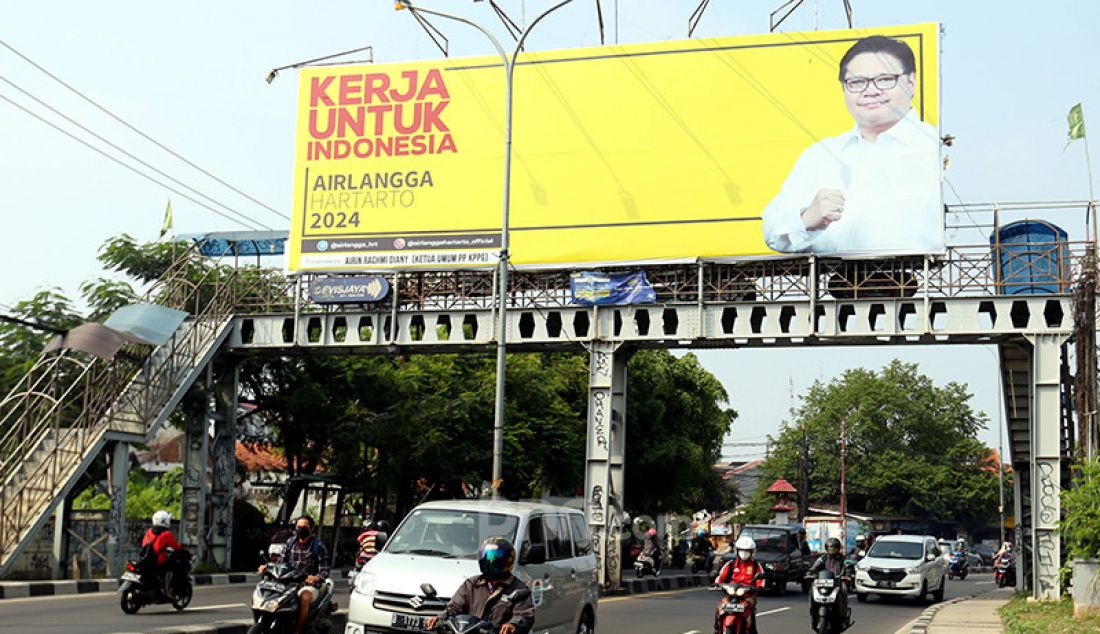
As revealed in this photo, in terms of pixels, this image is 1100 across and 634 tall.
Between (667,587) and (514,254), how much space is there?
1101 cm

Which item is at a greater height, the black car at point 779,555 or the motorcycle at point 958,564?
the black car at point 779,555

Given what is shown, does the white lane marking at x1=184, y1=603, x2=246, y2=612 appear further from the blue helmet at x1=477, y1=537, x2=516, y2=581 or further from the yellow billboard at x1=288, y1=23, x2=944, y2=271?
the blue helmet at x1=477, y1=537, x2=516, y2=581

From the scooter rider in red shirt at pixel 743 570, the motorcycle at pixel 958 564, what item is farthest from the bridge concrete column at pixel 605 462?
the motorcycle at pixel 958 564

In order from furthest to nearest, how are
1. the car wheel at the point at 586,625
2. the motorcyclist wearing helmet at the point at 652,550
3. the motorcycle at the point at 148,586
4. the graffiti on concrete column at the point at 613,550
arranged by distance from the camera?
1. the motorcyclist wearing helmet at the point at 652,550
2. the graffiti on concrete column at the point at 613,550
3. the motorcycle at the point at 148,586
4. the car wheel at the point at 586,625

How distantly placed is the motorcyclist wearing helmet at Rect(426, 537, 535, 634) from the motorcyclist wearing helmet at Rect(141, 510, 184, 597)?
10.1m

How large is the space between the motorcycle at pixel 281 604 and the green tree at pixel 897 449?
7342cm

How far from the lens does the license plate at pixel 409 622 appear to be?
1101 centimetres

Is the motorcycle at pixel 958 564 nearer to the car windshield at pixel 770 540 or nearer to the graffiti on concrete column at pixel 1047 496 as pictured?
the car windshield at pixel 770 540

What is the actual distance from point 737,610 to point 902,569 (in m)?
17.0

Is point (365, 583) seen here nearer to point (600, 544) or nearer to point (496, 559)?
point (496, 559)

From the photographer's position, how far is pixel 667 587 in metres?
33.3

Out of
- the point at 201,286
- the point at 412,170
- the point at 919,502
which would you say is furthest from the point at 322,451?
the point at 919,502

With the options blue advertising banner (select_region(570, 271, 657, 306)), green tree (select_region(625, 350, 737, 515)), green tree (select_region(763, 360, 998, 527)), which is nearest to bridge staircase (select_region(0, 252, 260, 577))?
blue advertising banner (select_region(570, 271, 657, 306))

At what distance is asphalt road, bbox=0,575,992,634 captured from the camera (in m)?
15.3
